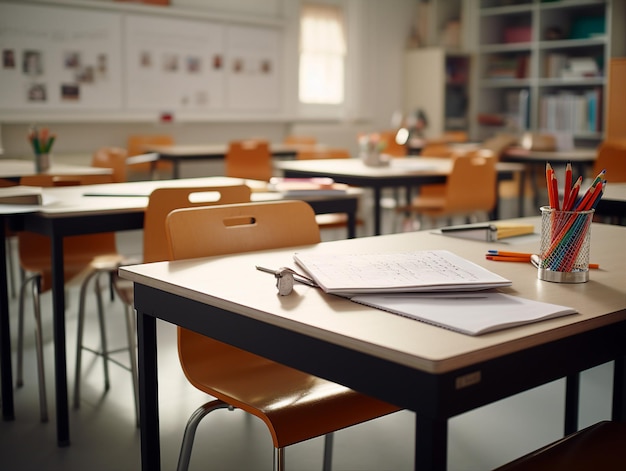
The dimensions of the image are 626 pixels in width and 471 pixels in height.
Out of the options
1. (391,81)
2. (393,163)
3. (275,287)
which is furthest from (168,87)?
(275,287)

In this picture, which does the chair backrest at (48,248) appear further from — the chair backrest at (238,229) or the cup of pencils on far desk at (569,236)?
the cup of pencils on far desk at (569,236)

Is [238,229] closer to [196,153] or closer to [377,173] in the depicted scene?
[377,173]

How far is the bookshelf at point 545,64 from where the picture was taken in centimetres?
779

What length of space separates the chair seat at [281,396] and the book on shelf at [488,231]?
0.46 m

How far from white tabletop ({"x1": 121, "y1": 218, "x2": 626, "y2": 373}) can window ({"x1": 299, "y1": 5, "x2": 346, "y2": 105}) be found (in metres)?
7.13

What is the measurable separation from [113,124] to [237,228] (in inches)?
236

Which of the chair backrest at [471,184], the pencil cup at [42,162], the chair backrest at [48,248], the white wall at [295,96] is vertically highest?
the white wall at [295,96]

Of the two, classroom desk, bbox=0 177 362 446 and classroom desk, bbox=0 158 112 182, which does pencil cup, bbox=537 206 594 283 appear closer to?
classroom desk, bbox=0 177 362 446

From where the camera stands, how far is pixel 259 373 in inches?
66.2

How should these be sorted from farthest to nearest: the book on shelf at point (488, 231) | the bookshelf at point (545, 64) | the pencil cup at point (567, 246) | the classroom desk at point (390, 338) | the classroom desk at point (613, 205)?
the bookshelf at point (545, 64)
the classroom desk at point (613, 205)
the book on shelf at point (488, 231)
the pencil cup at point (567, 246)
the classroom desk at point (390, 338)

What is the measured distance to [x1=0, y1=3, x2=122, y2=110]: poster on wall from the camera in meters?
6.64

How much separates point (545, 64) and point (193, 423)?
7.55 meters

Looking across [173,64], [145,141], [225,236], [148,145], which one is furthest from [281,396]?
[173,64]

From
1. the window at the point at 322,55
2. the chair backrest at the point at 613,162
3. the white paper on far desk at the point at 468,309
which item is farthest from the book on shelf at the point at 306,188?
the window at the point at 322,55
